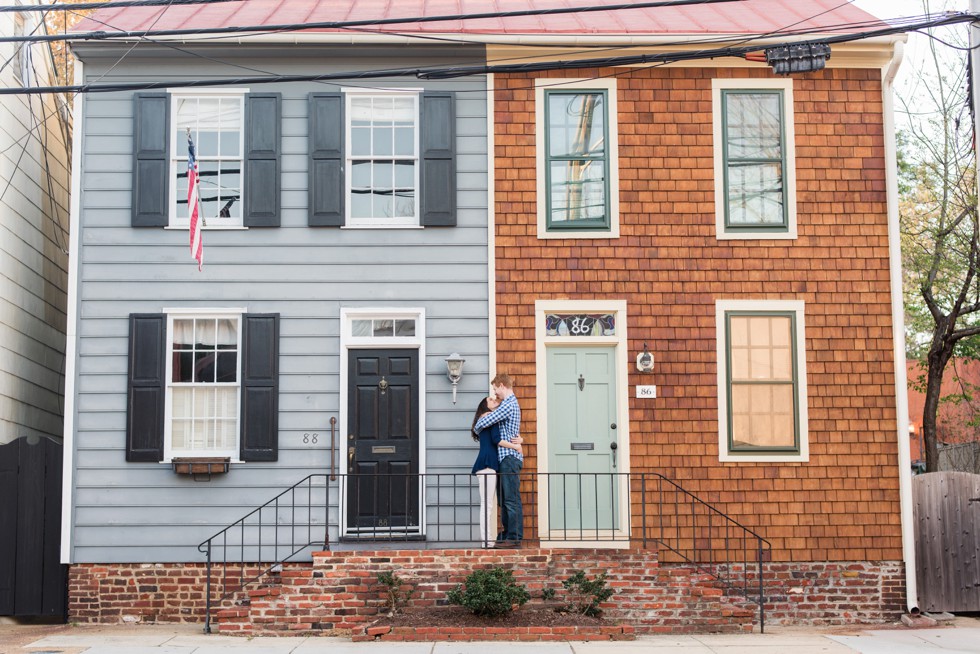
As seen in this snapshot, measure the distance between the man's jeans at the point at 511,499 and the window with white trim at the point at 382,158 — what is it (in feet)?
10.0

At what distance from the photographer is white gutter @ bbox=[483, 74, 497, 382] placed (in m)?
12.6

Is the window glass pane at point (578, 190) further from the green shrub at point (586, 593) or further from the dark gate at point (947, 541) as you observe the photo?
the dark gate at point (947, 541)

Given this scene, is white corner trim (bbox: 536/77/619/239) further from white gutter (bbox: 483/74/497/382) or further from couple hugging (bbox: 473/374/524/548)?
couple hugging (bbox: 473/374/524/548)

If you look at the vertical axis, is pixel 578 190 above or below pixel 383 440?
above

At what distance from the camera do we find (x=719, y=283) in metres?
12.9

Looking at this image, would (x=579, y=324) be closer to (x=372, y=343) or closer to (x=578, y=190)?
(x=578, y=190)

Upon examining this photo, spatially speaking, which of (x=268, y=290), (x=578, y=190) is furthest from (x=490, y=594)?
(x=578, y=190)

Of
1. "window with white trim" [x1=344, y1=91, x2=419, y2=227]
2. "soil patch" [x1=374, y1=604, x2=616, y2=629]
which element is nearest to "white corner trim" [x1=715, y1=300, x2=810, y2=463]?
"soil patch" [x1=374, y1=604, x2=616, y2=629]

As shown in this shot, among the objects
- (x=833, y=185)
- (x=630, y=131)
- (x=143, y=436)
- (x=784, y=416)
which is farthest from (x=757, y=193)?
(x=143, y=436)

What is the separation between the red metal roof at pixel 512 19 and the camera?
1301 cm

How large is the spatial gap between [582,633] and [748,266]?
4817 mm

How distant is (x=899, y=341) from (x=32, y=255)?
1066 cm

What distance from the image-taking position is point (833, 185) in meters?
13.0

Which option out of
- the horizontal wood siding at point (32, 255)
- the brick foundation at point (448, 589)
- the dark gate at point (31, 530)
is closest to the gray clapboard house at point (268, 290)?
the dark gate at point (31, 530)
